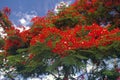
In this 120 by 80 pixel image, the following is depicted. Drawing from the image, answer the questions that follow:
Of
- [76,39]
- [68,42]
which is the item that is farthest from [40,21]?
[68,42]

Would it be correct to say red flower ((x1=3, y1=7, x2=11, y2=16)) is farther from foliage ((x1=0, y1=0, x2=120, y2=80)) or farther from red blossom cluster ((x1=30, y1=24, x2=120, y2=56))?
red blossom cluster ((x1=30, y1=24, x2=120, y2=56))

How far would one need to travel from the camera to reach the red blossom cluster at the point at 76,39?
15539 millimetres

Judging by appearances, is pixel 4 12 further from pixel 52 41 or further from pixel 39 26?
pixel 52 41

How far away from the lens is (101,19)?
22.5m

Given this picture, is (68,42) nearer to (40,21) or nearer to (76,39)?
(76,39)

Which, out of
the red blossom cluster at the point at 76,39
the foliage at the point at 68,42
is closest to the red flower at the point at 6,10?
the foliage at the point at 68,42

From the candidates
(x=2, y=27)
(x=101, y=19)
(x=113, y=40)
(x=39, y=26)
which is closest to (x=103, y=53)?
(x=113, y=40)

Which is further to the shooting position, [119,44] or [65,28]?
[65,28]

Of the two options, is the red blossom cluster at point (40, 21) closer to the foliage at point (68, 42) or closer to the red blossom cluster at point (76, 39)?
the foliage at point (68, 42)

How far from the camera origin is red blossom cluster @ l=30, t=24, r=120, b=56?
15539 mm

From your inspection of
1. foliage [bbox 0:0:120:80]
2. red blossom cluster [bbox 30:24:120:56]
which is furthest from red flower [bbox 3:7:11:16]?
red blossom cluster [bbox 30:24:120:56]

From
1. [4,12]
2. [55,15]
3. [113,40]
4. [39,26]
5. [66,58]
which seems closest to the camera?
[66,58]

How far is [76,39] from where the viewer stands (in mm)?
A: 16281

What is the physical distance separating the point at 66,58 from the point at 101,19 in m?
8.07
